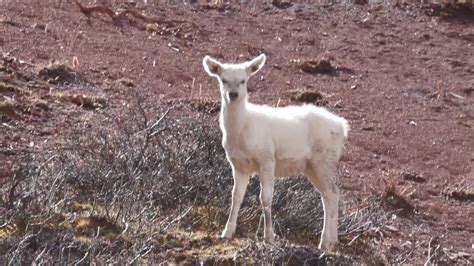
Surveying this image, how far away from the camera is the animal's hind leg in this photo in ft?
31.8

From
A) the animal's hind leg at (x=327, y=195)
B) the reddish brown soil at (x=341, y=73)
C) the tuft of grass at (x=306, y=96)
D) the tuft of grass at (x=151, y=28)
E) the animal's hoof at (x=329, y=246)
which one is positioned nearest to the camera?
the animal's hoof at (x=329, y=246)

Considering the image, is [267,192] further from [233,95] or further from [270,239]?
[233,95]

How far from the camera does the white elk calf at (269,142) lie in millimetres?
9008

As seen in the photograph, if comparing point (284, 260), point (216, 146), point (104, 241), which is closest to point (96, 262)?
point (104, 241)

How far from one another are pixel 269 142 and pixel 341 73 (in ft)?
38.2

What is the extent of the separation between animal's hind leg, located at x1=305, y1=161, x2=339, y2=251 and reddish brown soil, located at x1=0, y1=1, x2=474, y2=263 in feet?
7.78

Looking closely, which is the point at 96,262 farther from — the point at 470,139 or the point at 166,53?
the point at 166,53

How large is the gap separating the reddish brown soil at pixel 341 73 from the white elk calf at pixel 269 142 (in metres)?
2.61

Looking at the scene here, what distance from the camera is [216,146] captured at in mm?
11852

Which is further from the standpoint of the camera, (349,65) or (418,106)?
(349,65)

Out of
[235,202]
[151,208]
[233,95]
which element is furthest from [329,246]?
[233,95]

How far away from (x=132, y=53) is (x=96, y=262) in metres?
12.5

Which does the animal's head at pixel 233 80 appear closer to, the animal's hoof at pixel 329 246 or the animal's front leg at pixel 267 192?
the animal's front leg at pixel 267 192

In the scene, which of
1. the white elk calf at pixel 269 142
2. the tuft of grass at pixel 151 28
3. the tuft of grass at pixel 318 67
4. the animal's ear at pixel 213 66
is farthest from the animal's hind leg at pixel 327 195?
the tuft of grass at pixel 151 28
